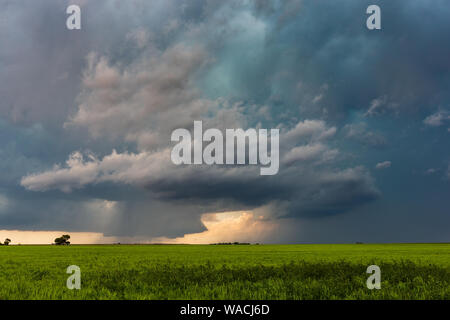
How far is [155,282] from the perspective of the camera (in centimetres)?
1296

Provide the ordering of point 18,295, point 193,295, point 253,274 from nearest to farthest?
point 193,295
point 18,295
point 253,274

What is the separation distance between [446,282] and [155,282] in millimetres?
11691

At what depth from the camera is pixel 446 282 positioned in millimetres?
13125
